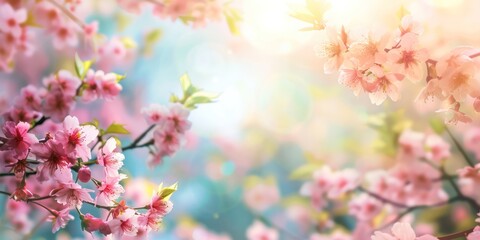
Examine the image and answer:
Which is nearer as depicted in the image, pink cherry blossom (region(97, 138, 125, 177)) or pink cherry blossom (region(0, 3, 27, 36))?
pink cherry blossom (region(97, 138, 125, 177))

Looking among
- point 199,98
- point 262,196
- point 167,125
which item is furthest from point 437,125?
point 262,196

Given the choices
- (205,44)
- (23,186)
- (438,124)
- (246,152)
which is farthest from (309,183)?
(205,44)

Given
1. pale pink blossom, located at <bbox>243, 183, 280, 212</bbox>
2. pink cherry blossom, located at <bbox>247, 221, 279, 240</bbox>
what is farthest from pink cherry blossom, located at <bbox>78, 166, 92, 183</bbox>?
pale pink blossom, located at <bbox>243, 183, 280, 212</bbox>

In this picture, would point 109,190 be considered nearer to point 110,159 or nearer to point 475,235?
point 110,159

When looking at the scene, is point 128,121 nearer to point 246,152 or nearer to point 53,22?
point 246,152

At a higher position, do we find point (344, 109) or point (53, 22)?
point (344, 109)

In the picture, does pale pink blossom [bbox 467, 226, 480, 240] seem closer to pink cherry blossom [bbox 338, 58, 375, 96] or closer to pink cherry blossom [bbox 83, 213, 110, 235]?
pink cherry blossom [bbox 338, 58, 375, 96]
